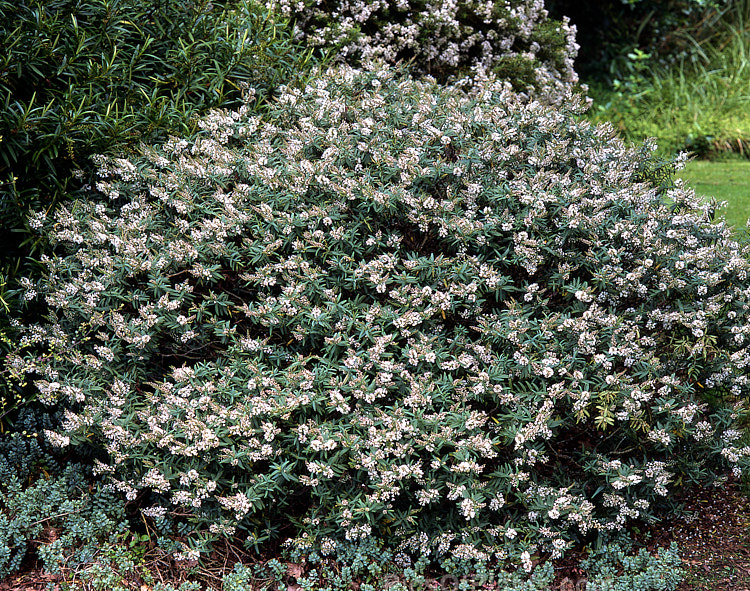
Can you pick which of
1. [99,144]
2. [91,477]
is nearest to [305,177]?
[99,144]

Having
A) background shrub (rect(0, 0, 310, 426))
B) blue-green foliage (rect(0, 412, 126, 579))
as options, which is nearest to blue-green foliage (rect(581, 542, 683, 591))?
blue-green foliage (rect(0, 412, 126, 579))

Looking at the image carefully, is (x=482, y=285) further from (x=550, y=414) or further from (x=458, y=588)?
(x=458, y=588)

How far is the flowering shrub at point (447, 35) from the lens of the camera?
5586 mm

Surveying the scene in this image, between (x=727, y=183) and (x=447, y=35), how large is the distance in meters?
3.66

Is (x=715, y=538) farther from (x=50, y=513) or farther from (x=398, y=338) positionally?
(x=50, y=513)

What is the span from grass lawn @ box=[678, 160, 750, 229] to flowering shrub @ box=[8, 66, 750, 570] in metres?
3.07

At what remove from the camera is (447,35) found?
5.86 meters

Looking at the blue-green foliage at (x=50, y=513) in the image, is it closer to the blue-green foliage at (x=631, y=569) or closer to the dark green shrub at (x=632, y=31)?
the blue-green foliage at (x=631, y=569)

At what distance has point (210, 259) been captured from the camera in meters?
3.55

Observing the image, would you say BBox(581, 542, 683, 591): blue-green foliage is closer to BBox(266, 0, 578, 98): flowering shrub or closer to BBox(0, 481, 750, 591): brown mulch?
BBox(0, 481, 750, 591): brown mulch

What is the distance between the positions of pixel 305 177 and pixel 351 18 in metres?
2.49

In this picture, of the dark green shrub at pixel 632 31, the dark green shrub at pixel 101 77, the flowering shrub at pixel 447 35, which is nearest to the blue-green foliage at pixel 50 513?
the dark green shrub at pixel 101 77

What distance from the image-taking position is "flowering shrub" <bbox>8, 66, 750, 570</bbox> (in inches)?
124

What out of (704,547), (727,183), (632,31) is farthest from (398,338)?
(632,31)
